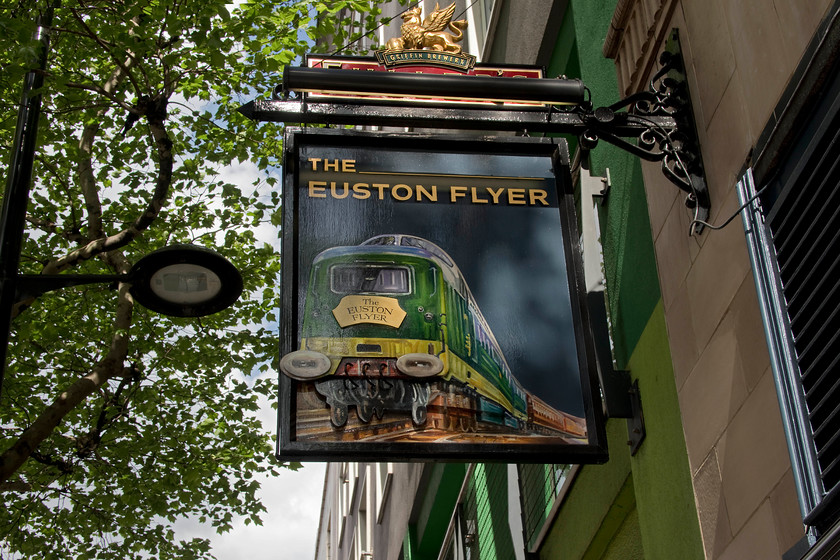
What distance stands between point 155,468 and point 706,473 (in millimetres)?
9365

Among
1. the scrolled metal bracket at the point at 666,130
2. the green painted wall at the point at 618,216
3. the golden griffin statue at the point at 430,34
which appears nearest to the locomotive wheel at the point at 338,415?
the scrolled metal bracket at the point at 666,130

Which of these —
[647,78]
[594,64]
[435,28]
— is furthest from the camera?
[594,64]

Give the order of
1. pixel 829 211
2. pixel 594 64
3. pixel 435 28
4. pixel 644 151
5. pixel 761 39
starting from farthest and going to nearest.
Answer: pixel 594 64 → pixel 435 28 → pixel 644 151 → pixel 761 39 → pixel 829 211

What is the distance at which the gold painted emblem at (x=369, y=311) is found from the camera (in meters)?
6.06

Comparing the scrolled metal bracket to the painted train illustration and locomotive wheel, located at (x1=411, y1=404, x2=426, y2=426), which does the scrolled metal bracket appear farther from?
locomotive wheel, located at (x1=411, y1=404, x2=426, y2=426)

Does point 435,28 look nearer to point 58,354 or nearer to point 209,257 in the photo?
point 209,257

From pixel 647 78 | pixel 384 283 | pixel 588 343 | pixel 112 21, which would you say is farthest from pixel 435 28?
pixel 112 21

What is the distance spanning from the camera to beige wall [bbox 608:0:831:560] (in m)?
4.71

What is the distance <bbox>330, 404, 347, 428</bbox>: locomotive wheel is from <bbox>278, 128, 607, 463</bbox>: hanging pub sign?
1 centimetres

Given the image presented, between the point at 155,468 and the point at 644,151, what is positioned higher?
the point at 155,468

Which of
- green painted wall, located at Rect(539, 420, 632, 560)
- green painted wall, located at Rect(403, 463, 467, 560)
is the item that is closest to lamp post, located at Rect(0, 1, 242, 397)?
green painted wall, located at Rect(539, 420, 632, 560)

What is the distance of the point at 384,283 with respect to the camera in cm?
625

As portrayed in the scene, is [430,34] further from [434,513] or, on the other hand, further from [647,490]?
[434,513]

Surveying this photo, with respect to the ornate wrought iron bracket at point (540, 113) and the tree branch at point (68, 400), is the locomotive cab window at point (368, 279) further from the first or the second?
the tree branch at point (68, 400)
